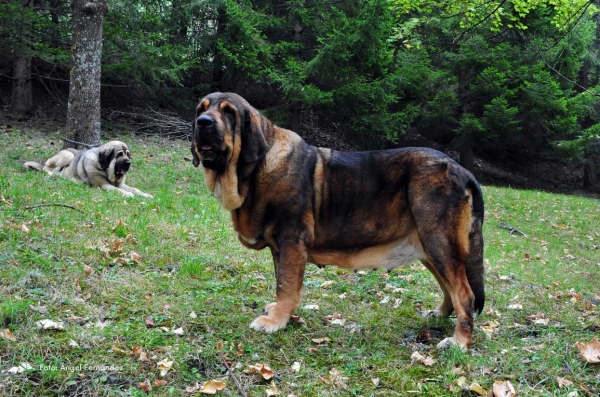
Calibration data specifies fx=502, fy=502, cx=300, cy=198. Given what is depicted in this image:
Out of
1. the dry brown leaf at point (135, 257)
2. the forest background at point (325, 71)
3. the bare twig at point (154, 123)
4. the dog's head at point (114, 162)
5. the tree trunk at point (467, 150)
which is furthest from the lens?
the tree trunk at point (467, 150)

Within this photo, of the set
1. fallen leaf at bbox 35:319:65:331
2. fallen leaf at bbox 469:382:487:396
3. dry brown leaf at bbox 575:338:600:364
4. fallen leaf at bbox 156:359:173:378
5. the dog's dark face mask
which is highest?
the dog's dark face mask

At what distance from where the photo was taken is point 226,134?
4.19 m

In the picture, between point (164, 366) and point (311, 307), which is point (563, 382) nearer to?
point (311, 307)

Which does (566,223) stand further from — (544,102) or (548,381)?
(548,381)

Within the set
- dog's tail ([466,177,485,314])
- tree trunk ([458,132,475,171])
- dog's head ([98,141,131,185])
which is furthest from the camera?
tree trunk ([458,132,475,171])

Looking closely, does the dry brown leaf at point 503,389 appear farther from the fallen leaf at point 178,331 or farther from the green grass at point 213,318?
the fallen leaf at point 178,331

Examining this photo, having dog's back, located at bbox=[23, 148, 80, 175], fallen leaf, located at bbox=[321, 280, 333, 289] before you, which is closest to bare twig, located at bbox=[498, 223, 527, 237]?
fallen leaf, located at bbox=[321, 280, 333, 289]

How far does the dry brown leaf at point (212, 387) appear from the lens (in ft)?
10.9

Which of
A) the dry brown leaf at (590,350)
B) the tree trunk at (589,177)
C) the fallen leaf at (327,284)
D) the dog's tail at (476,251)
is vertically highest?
the dog's tail at (476,251)

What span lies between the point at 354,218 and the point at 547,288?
3737mm

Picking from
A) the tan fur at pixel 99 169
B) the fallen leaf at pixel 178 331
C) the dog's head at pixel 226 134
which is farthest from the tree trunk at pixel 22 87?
the fallen leaf at pixel 178 331

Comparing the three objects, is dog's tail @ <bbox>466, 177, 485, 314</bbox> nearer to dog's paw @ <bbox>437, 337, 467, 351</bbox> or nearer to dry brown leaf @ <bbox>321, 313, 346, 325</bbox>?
dog's paw @ <bbox>437, 337, 467, 351</bbox>

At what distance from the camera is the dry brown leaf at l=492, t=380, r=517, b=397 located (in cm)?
348

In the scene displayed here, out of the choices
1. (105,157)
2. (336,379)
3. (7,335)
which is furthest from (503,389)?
(105,157)
